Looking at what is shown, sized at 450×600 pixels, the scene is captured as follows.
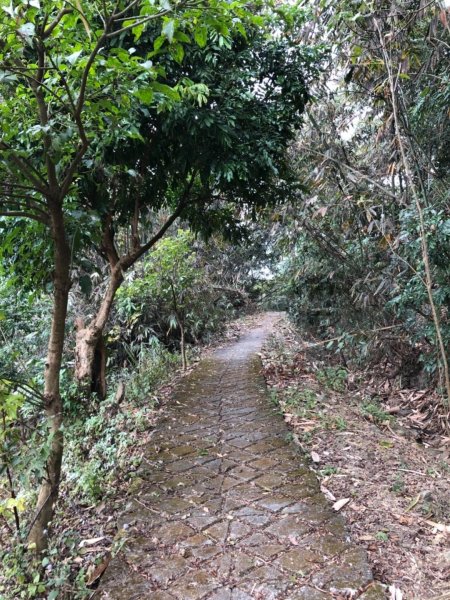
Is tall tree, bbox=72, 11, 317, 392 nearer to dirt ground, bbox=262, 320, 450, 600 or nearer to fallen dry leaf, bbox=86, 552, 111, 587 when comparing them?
dirt ground, bbox=262, 320, 450, 600

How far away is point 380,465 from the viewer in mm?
3324

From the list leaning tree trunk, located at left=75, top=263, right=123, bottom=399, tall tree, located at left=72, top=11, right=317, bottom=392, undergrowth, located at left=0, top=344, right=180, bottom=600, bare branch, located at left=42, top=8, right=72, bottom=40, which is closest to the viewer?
bare branch, located at left=42, top=8, right=72, bottom=40

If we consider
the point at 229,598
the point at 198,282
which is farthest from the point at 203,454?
the point at 198,282

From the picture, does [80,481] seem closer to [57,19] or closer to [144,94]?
[144,94]

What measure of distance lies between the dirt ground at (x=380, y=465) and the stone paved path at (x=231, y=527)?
16cm

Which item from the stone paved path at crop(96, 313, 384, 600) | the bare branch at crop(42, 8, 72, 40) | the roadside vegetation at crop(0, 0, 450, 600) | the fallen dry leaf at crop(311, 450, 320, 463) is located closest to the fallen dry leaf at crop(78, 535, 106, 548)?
the roadside vegetation at crop(0, 0, 450, 600)

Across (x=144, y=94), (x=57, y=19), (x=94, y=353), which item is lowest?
(x=94, y=353)

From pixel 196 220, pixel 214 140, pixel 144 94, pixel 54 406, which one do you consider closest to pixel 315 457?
pixel 54 406

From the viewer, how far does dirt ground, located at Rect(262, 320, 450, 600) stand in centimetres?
217

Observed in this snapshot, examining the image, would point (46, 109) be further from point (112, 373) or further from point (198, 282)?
point (198, 282)

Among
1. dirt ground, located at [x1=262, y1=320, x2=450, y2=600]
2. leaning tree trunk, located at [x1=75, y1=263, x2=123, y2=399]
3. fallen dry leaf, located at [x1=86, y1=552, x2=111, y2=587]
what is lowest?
dirt ground, located at [x1=262, y1=320, x2=450, y2=600]

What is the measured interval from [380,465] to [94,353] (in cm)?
324

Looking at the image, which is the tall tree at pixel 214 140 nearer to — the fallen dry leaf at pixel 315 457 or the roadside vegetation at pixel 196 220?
the roadside vegetation at pixel 196 220

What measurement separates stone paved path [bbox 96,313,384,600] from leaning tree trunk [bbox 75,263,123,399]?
119 centimetres
